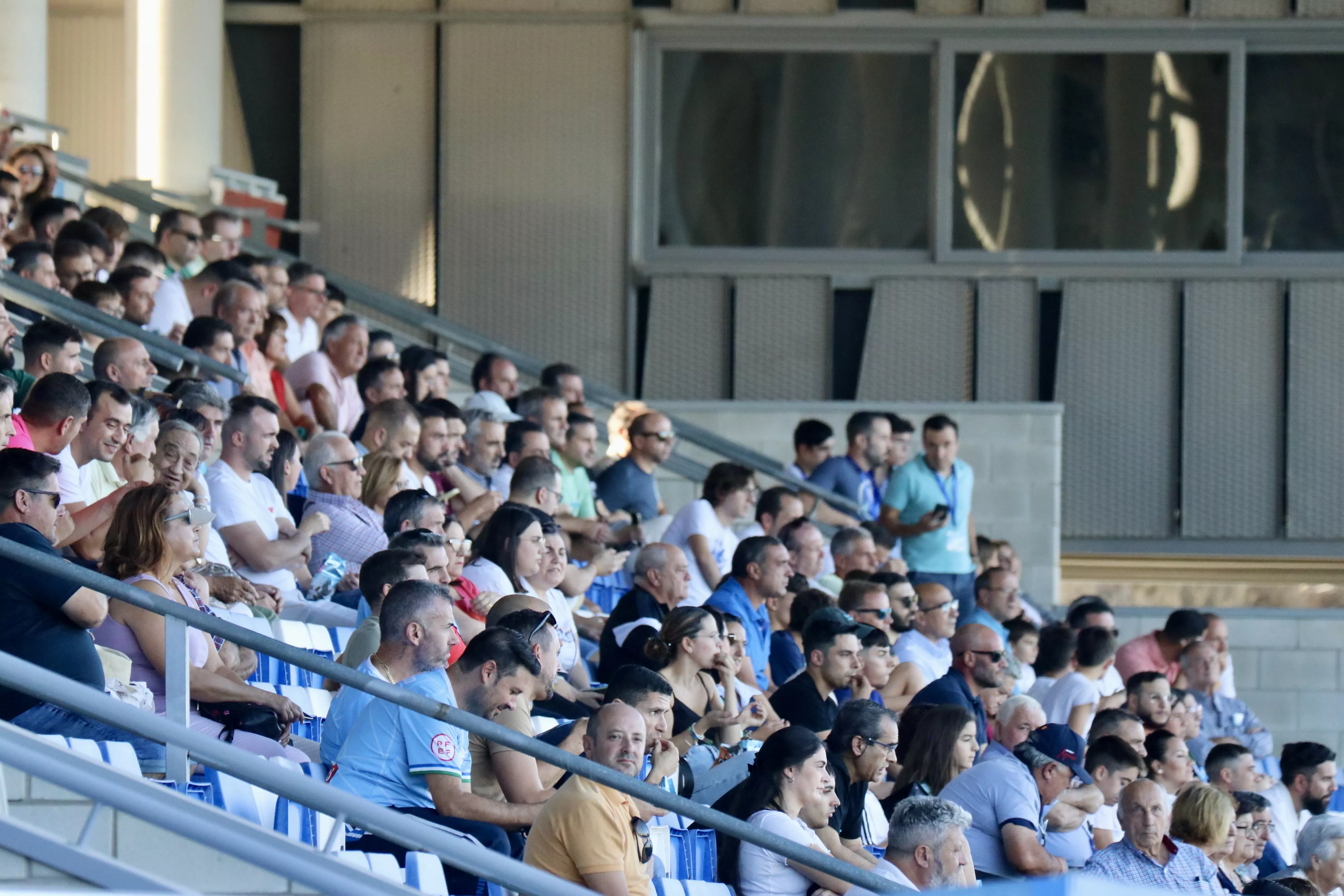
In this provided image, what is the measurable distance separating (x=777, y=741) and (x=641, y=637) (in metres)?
1.36

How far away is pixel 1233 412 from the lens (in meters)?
13.2

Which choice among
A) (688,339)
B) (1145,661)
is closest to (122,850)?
(1145,661)

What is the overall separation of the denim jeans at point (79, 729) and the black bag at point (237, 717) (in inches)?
15.3

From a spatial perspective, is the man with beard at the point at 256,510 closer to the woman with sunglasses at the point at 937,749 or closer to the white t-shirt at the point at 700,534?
the woman with sunglasses at the point at 937,749

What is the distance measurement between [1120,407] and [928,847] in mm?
8680

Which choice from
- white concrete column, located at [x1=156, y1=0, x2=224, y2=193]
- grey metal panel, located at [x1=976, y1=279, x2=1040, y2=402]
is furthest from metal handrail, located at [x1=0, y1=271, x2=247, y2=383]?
grey metal panel, located at [x1=976, y1=279, x2=1040, y2=402]

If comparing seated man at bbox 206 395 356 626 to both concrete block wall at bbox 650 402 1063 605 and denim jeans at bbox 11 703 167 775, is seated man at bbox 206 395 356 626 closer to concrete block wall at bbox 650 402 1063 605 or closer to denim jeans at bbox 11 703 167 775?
denim jeans at bbox 11 703 167 775

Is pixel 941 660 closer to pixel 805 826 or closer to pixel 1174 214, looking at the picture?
pixel 805 826

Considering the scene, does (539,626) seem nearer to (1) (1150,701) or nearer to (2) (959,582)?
(1) (1150,701)

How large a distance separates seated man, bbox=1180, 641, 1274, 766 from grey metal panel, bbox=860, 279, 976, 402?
14.7ft

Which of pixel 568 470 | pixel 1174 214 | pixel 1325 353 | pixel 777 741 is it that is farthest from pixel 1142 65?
pixel 777 741

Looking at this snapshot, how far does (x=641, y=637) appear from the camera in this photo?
6434 millimetres

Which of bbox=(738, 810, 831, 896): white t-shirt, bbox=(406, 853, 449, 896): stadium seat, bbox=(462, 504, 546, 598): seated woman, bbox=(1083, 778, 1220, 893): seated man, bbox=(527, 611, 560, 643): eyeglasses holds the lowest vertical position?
bbox=(1083, 778, 1220, 893): seated man

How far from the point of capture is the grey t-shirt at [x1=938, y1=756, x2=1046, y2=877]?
5812mm
